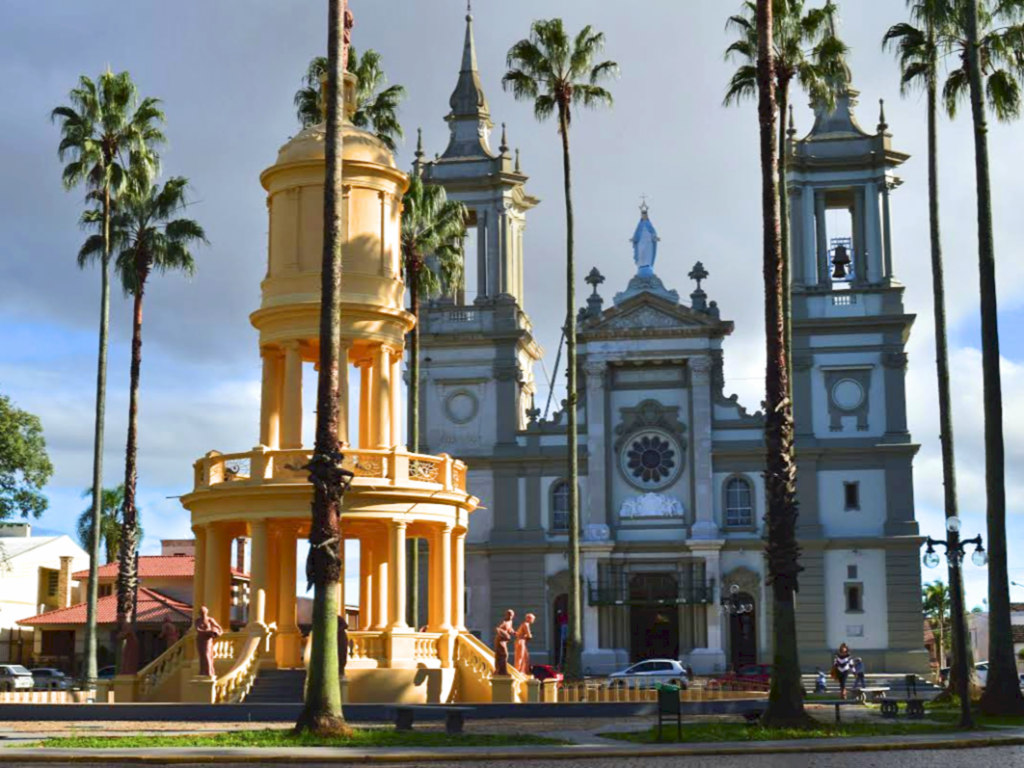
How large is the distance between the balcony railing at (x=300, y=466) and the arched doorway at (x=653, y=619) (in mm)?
29168

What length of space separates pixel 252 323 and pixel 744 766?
827 inches

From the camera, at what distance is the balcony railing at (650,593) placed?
6250 centimetres

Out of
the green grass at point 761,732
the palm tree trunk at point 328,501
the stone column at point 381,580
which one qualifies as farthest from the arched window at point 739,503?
the palm tree trunk at point 328,501

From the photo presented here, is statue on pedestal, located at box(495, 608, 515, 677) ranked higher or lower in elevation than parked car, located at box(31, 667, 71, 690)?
higher

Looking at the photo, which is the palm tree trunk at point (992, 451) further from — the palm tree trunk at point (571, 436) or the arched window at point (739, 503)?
the arched window at point (739, 503)

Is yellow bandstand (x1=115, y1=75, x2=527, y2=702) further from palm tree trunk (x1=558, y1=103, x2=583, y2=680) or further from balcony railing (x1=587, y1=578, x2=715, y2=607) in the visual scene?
balcony railing (x1=587, y1=578, x2=715, y2=607)

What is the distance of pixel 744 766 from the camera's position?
2059 centimetres

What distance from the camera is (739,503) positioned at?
64.2 meters

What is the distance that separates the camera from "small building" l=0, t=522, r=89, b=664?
7388cm

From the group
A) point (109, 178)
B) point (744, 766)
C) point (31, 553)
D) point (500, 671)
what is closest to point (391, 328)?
point (500, 671)

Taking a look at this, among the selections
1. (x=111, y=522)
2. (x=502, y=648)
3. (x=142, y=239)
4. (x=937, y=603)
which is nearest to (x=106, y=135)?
(x=142, y=239)

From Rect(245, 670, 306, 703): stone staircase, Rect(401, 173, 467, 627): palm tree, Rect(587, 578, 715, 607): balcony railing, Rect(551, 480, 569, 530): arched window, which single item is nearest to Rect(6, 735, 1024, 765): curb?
Rect(245, 670, 306, 703): stone staircase

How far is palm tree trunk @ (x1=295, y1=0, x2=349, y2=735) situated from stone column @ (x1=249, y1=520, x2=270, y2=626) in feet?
29.9

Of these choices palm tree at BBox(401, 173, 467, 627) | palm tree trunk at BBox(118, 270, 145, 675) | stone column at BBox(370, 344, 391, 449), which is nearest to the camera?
stone column at BBox(370, 344, 391, 449)
